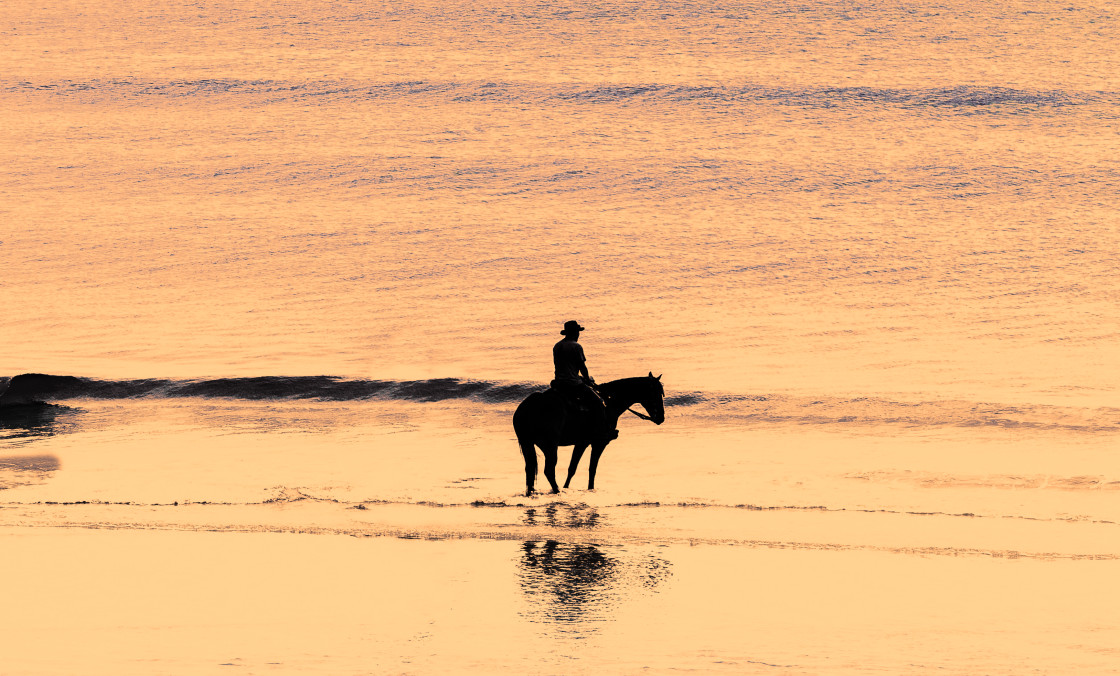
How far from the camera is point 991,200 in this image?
225 ft

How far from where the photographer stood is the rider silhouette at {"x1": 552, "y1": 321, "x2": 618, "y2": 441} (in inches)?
573

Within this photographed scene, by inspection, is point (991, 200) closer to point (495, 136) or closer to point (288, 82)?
point (495, 136)

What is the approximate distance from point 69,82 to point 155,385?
2409 inches

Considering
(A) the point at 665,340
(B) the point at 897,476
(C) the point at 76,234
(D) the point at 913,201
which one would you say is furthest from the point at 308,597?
(D) the point at 913,201

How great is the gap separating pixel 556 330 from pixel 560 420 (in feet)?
95.6

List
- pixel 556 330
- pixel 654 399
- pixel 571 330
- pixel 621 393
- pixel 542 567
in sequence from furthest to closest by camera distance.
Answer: pixel 556 330
pixel 654 399
pixel 621 393
pixel 571 330
pixel 542 567

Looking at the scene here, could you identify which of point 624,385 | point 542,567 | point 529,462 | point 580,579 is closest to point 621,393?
point 624,385

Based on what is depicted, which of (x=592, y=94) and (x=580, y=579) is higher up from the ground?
(x=592, y=94)

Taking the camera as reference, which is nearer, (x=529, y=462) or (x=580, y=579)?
(x=580, y=579)

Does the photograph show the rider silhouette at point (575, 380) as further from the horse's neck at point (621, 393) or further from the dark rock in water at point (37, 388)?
the dark rock in water at point (37, 388)

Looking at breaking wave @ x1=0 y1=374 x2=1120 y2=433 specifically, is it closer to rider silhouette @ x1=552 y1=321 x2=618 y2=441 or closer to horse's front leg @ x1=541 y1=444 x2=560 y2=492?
horse's front leg @ x1=541 y1=444 x2=560 y2=492

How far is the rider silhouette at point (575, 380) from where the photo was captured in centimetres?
1456

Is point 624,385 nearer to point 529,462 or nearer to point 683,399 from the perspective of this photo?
point 529,462

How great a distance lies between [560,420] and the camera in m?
14.7
